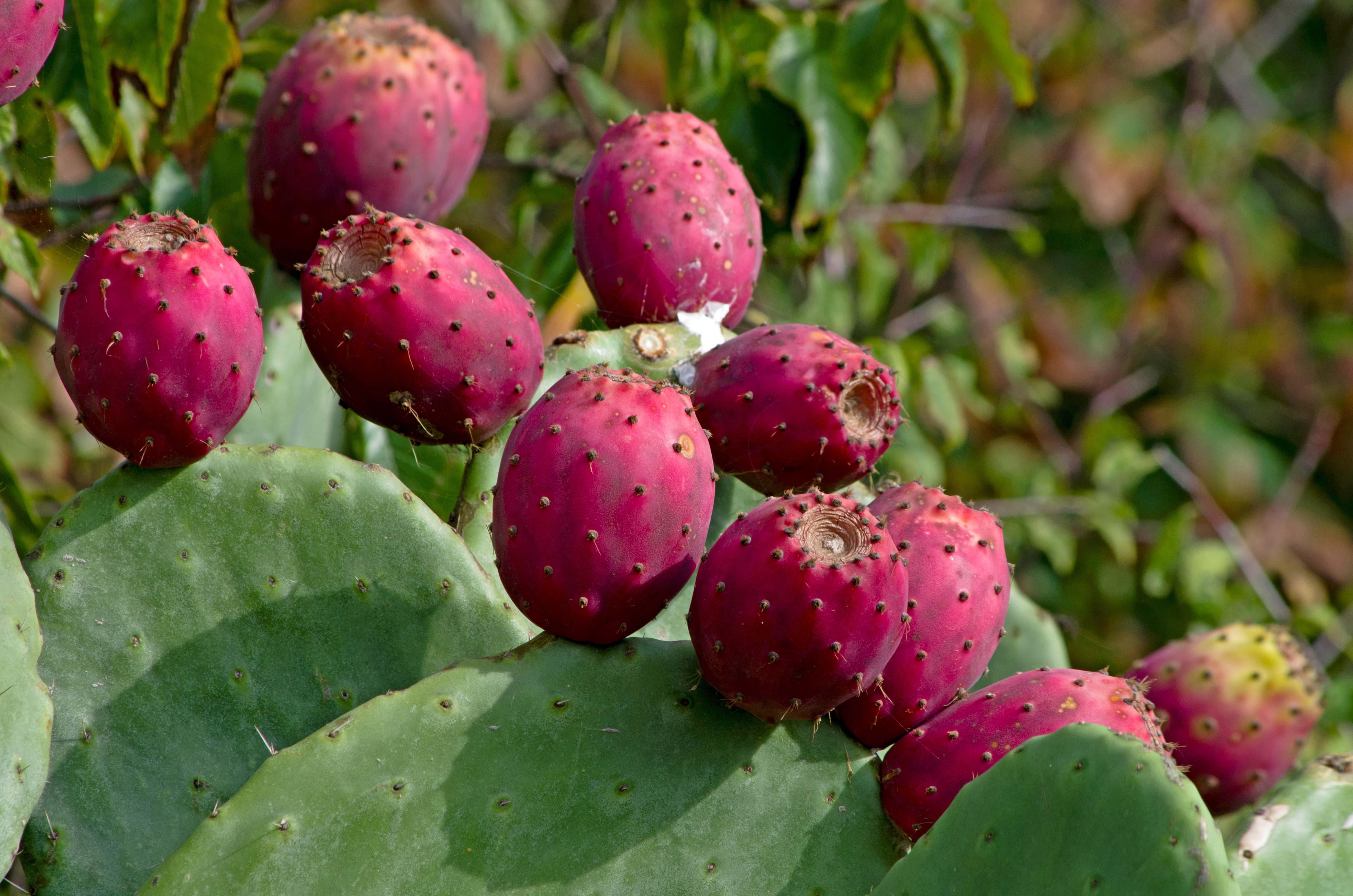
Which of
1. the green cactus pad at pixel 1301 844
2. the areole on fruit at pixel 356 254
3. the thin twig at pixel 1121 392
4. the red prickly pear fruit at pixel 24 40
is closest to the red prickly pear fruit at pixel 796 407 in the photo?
the areole on fruit at pixel 356 254

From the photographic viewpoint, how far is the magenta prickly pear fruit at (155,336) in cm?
108

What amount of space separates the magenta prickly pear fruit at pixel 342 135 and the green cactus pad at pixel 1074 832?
1126 mm

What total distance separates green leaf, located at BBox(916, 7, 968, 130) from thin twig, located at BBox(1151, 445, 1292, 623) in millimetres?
1158

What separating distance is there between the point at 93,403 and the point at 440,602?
0.37 metres

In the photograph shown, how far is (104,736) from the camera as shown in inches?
44.1

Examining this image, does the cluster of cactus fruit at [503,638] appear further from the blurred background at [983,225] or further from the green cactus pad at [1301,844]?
the blurred background at [983,225]

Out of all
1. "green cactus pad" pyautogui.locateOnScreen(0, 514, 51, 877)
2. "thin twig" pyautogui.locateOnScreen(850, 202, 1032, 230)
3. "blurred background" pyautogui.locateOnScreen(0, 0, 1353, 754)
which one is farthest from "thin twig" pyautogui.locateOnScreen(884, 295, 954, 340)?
"green cactus pad" pyautogui.locateOnScreen(0, 514, 51, 877)

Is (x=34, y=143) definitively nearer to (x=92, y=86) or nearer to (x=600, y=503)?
(x=92, y=86)

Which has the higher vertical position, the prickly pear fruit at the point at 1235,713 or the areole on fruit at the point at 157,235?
the areole on fruit at the point at 157,235

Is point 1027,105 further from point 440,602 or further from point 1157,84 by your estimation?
point 1157,84

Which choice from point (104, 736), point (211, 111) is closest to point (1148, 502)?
point (211, 111)

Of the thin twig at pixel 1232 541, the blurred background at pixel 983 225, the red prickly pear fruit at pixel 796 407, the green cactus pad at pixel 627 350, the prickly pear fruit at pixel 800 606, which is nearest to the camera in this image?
the prickly pear fruit at pixel 800 606

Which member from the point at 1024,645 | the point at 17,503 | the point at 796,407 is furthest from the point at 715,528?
the point at 17,503

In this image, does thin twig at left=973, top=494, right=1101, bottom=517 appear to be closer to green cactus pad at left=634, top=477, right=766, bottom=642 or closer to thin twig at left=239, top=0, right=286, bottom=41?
green cactus pad at left=634, top=477, right=766, bottom=642
